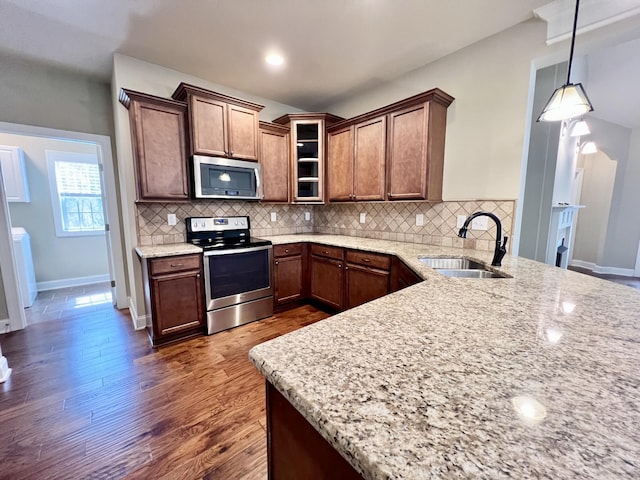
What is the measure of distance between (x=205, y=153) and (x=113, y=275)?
82.4 inches

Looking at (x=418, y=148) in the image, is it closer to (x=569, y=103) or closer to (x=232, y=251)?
(x=569, y=103)

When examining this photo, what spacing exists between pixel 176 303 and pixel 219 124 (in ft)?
5.92

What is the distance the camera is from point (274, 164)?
329 cm

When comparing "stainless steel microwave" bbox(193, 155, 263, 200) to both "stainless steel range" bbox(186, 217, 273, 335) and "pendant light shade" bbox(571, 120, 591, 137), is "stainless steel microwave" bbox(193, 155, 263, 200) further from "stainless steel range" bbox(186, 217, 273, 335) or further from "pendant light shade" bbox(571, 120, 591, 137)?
"pendant light shade" bbox(571, 120, 591, 137)

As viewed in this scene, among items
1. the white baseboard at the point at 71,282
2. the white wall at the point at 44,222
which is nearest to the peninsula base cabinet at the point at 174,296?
the white wall at the point at 44,222

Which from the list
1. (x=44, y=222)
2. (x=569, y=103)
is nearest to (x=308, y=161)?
(x=569, y=103)

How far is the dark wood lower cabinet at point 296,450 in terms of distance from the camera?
0.56 m

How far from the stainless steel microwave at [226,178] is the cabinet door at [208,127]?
0.09m

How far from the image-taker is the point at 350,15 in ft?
6.35

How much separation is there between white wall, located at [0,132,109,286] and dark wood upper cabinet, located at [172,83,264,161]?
7.69ft

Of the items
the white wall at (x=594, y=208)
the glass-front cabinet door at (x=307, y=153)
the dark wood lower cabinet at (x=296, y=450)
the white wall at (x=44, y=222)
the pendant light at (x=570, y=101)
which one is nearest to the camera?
the dark wood lower cabinet at (x=296, y=450)

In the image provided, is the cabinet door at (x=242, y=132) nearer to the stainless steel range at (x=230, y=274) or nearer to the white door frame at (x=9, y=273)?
the stainless steel range at (x=230, y=274)

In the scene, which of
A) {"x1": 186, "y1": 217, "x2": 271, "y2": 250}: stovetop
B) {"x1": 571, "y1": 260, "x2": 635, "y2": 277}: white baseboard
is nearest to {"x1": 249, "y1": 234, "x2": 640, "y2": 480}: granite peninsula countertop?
{"x1": 186, "y1": 217, "x2": 271, "y2": 250}: stovetop

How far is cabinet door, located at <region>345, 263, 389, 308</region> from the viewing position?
2449 millimetres
